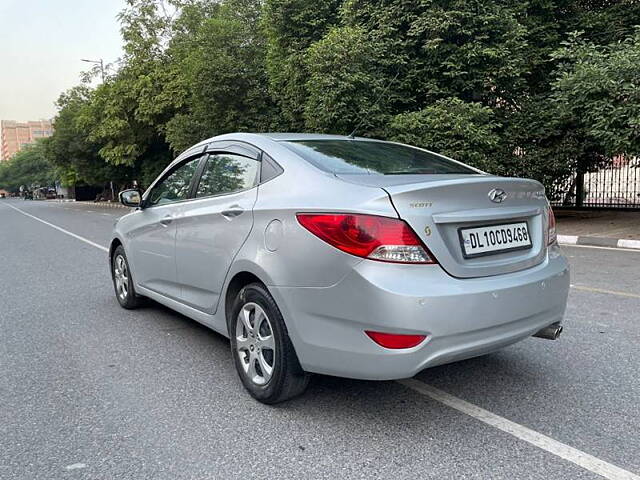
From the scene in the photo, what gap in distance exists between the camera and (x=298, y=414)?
3.10m

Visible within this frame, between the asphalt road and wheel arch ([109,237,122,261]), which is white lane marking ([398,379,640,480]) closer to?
the asphalt road

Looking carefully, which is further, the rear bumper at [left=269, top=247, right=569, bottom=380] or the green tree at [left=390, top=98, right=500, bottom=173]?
the green tree at [left=390, top=98, right=500, bottom=173]

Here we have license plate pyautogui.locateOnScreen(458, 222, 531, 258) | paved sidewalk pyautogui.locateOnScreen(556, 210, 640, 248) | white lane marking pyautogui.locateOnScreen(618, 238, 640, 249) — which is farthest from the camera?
paved sidewalk pyautogui.locateOnScreen(556, 210, 640, 248)

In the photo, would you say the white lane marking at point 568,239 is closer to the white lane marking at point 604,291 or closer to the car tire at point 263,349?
the white lane marking at point 604,291

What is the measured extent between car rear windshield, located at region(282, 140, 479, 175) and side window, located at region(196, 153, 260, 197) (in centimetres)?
30

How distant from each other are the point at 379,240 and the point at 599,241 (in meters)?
9.02

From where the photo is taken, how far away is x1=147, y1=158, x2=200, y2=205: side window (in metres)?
4.36

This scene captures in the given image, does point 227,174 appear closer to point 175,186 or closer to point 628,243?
point 175,186

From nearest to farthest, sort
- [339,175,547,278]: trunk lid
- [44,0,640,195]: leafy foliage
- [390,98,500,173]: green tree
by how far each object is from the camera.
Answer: [339,175,547,278]: trunk lid
[44,0,640,195]: leafy foliage
[390,98,500,173]: green tree

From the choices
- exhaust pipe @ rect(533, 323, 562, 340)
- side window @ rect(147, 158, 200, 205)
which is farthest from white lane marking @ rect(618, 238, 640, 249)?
side window @ rect(147, 158, 200, 205)

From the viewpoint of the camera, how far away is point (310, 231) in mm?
2818

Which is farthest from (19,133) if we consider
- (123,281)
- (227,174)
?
(227,174)

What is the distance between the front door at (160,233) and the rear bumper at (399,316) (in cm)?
168

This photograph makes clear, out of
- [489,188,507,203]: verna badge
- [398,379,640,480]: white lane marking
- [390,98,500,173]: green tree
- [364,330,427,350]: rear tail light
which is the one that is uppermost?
[390,98,500,173]: green tree
